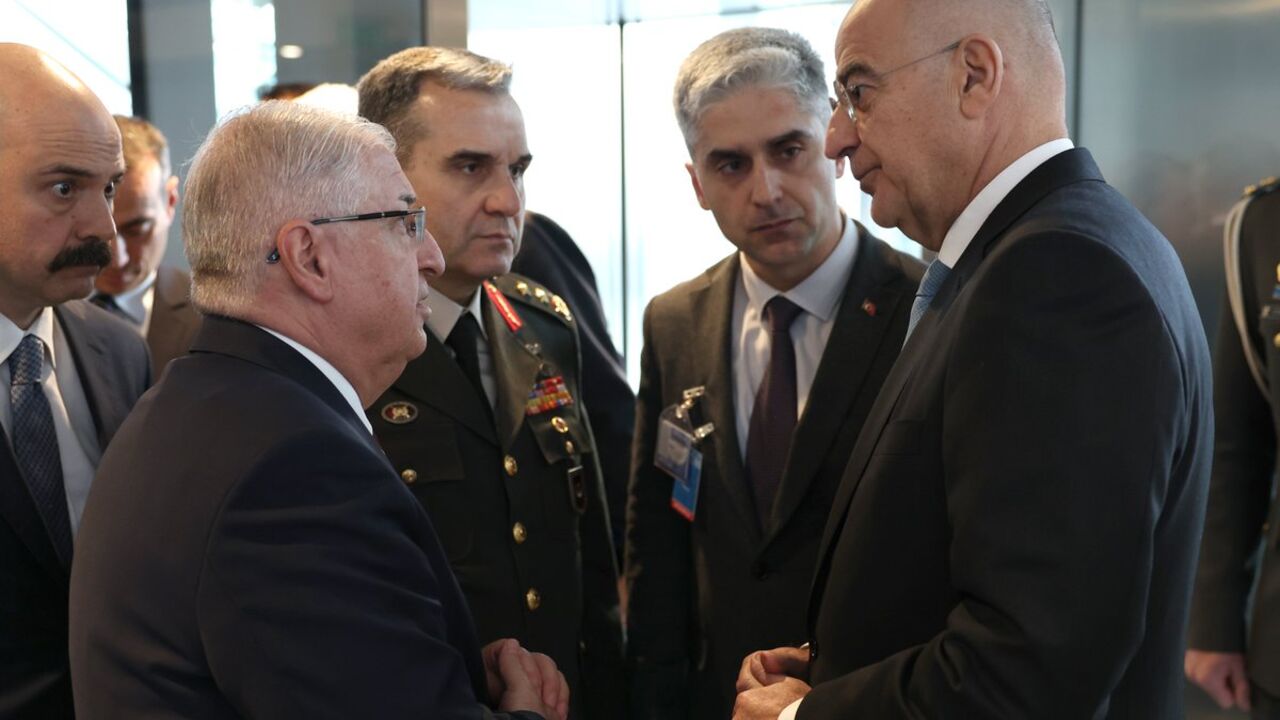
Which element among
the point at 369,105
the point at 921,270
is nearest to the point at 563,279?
the point at 369,105

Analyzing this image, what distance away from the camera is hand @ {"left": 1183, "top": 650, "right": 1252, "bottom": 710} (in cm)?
265

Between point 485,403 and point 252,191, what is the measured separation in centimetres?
85

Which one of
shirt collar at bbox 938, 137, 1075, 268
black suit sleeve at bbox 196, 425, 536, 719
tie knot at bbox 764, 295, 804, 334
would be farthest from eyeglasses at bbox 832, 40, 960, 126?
black suit sleeve at bbox 196, 425, 536, 719

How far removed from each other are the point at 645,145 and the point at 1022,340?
14.6 feet

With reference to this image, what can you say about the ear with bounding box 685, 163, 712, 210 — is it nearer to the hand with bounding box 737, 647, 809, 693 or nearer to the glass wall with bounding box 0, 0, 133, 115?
the hand with bounding box 737, 647, 809, 693

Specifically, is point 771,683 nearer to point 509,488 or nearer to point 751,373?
point 509,488

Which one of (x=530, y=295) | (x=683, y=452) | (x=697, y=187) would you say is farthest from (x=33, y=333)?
(x=697, y=187)

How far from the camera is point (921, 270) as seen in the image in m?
2.43

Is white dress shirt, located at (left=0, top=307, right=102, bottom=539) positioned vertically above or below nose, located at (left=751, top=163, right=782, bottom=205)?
below

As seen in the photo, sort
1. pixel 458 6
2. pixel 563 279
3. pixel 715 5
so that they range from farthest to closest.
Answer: pixel 715 5 < pixel 458 6 < pixel 563 279

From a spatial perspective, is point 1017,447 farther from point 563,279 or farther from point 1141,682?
point 563,279

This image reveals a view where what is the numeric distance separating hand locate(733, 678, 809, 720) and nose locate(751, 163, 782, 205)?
102 cm

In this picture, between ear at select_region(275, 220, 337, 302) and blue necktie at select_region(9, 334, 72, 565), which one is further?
blue necktie at select_region(9, 334, 72, 565)

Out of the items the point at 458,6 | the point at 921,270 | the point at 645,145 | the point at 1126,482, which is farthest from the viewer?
the point at 645,145
